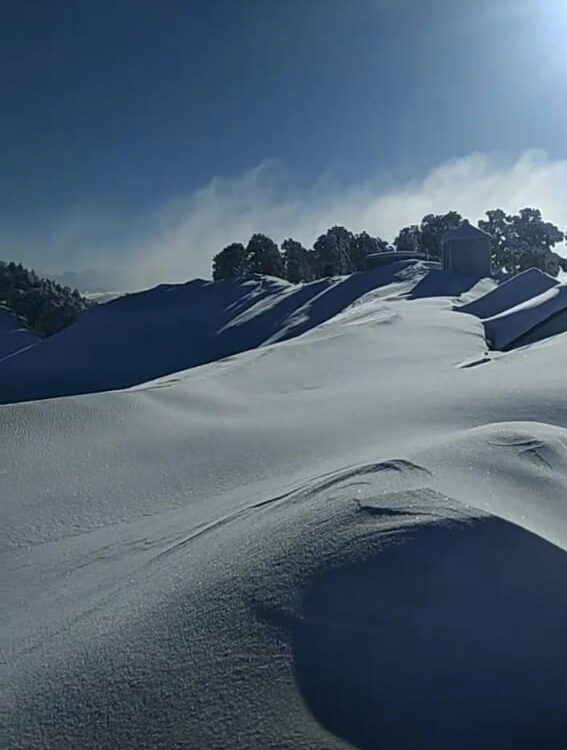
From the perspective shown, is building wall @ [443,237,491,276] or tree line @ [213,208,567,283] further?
tree line @ [213,208,567,283]

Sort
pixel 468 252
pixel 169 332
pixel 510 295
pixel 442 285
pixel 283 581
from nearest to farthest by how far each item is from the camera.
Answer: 1. pixel 283 581
2. pixel 510 295
3. pixel 442 285
4. pixel 468 252
5. pixel 169 332

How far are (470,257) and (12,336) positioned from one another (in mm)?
24360

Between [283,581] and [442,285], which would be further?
[442,285]

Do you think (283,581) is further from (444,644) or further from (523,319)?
(523,319)

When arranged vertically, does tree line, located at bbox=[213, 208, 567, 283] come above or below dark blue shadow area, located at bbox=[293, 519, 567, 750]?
above

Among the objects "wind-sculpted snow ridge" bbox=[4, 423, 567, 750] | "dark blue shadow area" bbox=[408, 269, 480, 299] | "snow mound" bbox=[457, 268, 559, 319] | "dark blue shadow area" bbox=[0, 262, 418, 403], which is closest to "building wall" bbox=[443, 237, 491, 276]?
"dark blue shadow area" bbox=[408, 269, 480, 299]

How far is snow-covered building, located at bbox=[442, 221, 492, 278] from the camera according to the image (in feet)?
79.8

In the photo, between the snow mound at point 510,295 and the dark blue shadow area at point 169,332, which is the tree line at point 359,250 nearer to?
the dark blue shadow area at point 169,332

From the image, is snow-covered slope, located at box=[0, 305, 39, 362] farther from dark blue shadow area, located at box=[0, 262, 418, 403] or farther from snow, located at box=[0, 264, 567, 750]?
snow, located at box=[0, 264, 567, 750]

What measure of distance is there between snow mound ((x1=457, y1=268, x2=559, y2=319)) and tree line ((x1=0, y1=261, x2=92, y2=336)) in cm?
2914

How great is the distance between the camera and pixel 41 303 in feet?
133

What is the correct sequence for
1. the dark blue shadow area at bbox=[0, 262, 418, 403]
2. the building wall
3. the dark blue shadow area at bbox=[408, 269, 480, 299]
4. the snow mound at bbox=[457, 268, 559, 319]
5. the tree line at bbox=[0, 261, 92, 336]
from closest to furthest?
the snow mound at bbox=[457, 268, 559, 319], the dark blue shadow area at bbox=[0, 262, 418, 403], the dark blue shadow area at bbox=[408, 269, 480, 299], the building wall, the tree line at bbox=[0, 261, 92, 336]

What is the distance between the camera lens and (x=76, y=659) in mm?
1718

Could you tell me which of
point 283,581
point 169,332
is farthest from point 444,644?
point 169,332
